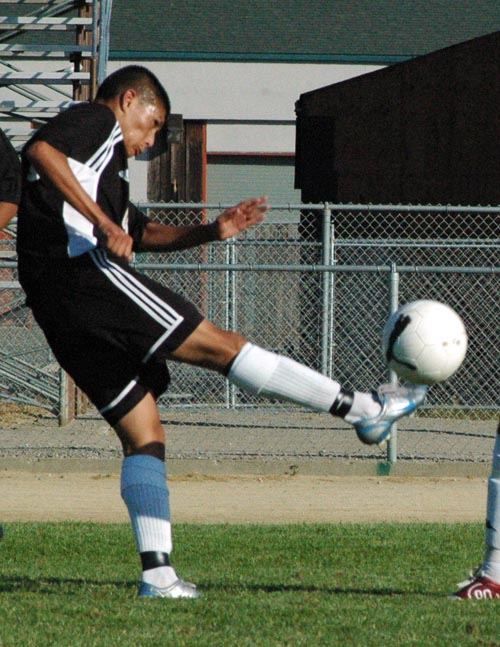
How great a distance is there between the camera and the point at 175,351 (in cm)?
550

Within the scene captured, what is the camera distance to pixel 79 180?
548 centimetres

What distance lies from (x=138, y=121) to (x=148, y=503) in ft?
5.40

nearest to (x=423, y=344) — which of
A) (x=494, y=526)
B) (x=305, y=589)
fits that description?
(x=494, y=526)

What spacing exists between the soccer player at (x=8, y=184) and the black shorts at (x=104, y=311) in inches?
60.3

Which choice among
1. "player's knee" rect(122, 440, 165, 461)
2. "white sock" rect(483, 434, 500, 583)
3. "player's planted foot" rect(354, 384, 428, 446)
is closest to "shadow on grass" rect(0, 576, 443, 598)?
"white sock" rect(483, 434, 500, 583)

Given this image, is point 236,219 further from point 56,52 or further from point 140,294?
point 56,52

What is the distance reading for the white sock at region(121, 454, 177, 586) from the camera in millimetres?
5781

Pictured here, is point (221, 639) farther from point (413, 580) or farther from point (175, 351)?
point (413, 580)

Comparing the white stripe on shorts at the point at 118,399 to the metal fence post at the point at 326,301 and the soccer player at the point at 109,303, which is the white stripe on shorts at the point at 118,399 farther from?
the metal fence post at the point at 326,301

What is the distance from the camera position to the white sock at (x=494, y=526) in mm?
5820

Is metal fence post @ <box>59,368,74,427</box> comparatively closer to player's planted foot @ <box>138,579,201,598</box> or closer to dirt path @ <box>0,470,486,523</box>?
dirt path @ <box>0,470,486,523</box>

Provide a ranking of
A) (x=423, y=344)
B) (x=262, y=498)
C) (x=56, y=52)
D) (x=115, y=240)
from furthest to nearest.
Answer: (x=56, y=52) → (x=262, y=498) → (x=423, y=344) → (x=115, y=240)

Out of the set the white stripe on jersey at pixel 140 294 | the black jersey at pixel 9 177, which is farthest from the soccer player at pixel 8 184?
the white stripe on jersey at pixel 140 294

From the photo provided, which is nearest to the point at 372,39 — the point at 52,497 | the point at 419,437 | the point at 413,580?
the point at 419,437
